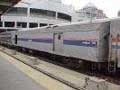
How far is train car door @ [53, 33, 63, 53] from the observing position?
80.1ft

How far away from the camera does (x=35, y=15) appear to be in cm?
11019

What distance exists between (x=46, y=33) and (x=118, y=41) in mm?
12462

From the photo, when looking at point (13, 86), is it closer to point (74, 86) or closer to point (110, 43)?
point (74, 86)

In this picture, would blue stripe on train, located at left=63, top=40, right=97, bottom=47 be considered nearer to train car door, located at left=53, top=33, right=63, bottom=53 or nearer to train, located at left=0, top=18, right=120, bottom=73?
train, located at left=0, top=18, right=120, bottom=73

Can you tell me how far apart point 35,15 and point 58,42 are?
85996 millimetres

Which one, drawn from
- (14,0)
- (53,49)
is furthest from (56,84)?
(53,49)

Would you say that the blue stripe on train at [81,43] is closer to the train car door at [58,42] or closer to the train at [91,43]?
the train at [91,43]

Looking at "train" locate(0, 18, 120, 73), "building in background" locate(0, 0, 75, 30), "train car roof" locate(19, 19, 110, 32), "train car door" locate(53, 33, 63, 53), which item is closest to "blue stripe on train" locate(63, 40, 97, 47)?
"train" locate(0, 18, 120, 73)

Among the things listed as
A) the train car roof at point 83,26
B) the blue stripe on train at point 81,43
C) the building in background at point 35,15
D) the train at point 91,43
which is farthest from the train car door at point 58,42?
the building in background at point 35,15

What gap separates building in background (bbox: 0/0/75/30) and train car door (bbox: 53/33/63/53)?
7575cm

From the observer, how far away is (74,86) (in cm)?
1370

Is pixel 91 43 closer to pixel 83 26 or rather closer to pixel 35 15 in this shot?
pixel 83 26

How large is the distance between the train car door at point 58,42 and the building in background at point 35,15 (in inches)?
2982

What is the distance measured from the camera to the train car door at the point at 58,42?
2441 centimetres
